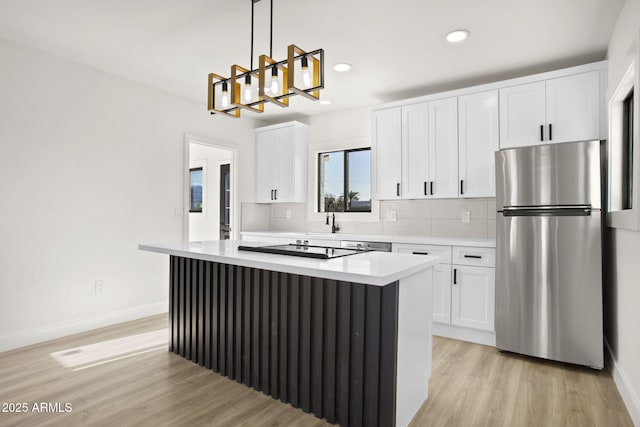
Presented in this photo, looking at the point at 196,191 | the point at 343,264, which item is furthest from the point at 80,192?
the point at 196,191

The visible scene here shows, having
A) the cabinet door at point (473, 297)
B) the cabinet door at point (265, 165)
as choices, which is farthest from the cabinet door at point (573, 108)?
the cabinet door at point (265, 165)

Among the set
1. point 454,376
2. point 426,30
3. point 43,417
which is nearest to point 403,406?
point 454,376

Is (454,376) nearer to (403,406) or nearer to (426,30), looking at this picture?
(403,406)

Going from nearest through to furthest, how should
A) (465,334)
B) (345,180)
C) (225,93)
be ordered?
(225,93), (465,334), (345,180)

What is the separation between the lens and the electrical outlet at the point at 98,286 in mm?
3524

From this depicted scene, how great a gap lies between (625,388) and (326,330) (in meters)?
1.88

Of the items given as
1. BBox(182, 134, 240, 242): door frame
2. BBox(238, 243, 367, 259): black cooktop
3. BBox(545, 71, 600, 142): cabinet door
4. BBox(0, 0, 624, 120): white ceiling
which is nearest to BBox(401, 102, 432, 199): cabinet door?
BBox(0, 0, 624, 120): white ceiling

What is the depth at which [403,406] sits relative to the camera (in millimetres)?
1885

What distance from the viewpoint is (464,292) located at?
3273 millimetres

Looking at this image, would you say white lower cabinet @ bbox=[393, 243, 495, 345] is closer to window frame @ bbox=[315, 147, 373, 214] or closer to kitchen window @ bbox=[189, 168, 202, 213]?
window frame @ bbox=[315, 147, 373, 214]

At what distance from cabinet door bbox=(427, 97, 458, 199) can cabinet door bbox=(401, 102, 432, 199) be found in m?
0.05

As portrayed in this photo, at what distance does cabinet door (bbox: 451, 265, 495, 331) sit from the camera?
3143 mm

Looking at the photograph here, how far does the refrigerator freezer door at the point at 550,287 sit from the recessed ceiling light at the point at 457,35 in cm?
145

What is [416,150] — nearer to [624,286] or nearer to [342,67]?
[342,67]
